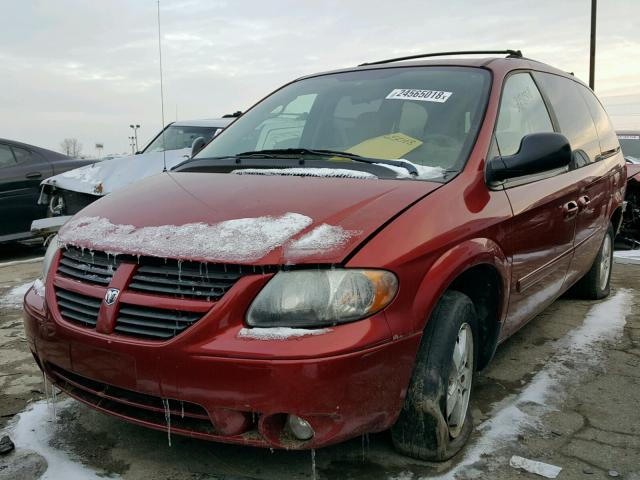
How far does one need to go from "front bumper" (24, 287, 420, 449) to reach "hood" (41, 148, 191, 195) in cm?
404

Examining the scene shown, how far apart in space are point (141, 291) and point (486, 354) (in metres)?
1.59

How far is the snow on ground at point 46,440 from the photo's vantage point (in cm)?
231

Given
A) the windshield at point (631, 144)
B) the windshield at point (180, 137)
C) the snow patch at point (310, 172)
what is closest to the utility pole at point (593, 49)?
the windshield at point (631, 144)

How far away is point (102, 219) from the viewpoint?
2525mm

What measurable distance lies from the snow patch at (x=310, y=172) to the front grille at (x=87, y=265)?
0.79 m

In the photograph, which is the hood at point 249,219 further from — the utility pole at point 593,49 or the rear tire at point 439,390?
the utility pole at point 593,49

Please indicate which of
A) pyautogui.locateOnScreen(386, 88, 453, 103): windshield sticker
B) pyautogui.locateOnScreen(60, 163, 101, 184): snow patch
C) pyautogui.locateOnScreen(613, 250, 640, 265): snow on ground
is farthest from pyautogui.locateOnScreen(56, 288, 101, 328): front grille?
pyautogui.locateOnScreen(613, 250, 640, 265): snow on ground

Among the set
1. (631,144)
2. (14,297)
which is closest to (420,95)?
(14,297)

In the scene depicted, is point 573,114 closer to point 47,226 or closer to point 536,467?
point 536,467

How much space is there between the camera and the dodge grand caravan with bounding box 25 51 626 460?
2.01 meters

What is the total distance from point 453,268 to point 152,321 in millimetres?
1097

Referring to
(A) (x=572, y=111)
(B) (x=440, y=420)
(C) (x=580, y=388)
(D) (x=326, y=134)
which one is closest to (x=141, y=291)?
(B) (x=440, y=420)

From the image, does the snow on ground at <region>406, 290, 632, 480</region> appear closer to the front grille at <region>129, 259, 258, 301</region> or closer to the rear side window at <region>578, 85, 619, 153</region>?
the front grille at <region>129, 259, 258, 301</region>

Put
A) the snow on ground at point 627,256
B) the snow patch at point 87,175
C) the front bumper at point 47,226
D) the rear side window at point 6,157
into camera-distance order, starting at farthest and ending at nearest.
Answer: the rear side window at point 6,157 < the snow on ground at point 627,256 < the snow patch at point 87,175 < the front bumper at point 47,226
